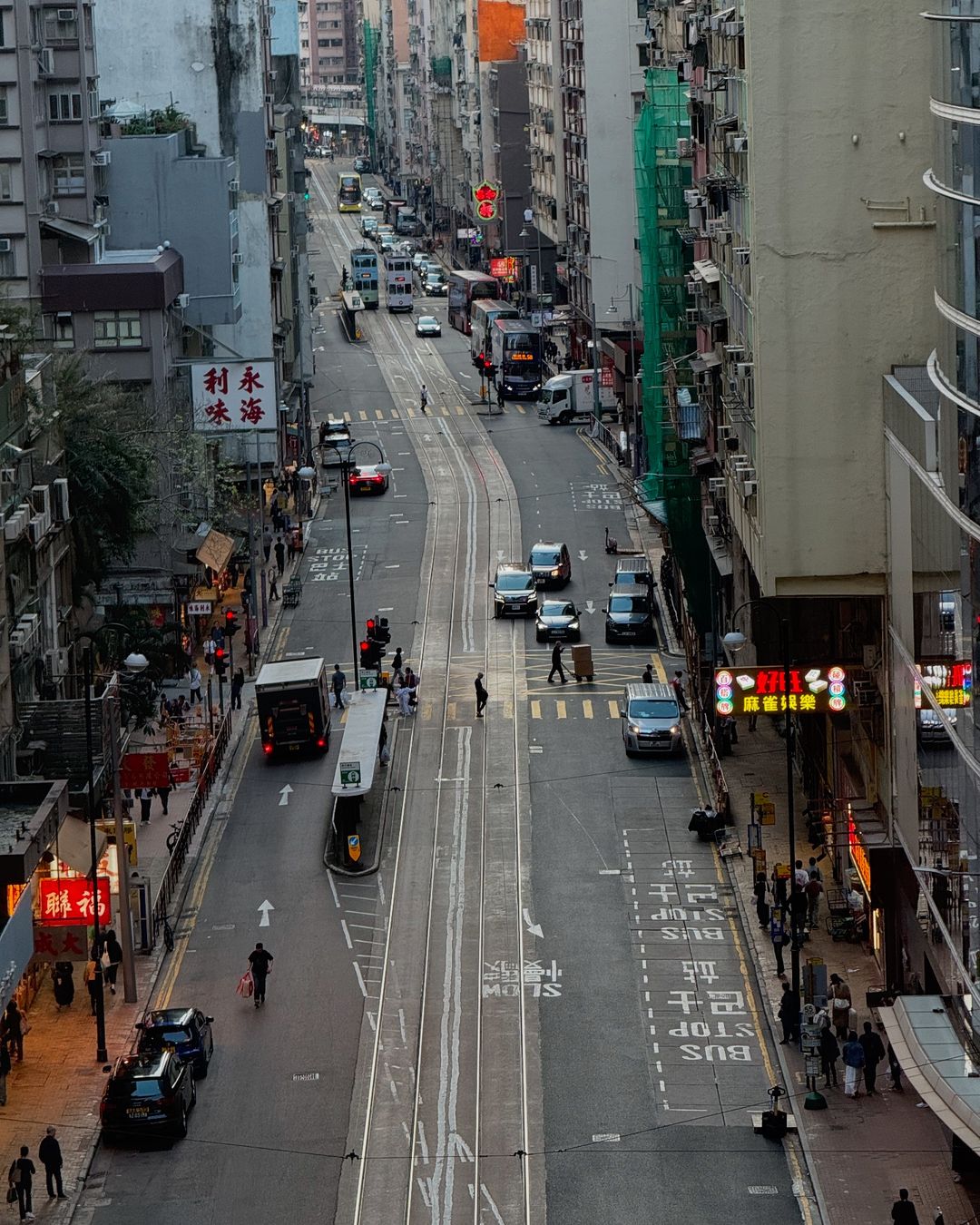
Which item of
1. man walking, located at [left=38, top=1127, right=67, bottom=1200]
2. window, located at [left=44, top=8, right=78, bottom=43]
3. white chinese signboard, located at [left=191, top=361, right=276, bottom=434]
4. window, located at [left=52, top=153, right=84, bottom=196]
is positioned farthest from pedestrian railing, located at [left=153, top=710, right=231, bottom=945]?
window, located at [left=44, top=8, right=78, bottom=43]

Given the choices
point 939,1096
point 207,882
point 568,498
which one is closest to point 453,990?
point 207,882

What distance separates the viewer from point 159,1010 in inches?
1858

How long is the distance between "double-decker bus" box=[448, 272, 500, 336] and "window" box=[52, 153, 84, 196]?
70.7 metres

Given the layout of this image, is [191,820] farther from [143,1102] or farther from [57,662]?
[143,1102]

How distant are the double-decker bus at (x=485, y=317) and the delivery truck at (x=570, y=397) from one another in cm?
1319

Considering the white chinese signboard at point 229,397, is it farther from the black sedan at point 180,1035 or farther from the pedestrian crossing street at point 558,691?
the black sedan at point 180,1035

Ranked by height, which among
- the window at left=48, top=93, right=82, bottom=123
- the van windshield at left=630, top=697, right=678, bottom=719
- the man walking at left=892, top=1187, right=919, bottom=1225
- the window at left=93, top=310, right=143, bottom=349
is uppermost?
the window at left=48, top=93, right=82, bottom=123

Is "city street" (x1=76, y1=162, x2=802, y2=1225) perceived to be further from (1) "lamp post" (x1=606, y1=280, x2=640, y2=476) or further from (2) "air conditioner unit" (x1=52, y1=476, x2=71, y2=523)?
(1) "lamp post" (x1=606, y1=280, x2=640, y2=476)

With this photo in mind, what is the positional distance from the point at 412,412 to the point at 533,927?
76870mm

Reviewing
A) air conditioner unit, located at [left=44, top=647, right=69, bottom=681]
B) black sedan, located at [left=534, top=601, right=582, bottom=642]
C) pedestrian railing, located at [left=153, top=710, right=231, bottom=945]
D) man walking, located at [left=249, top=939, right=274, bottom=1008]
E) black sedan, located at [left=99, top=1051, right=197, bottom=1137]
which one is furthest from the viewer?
black sedan, located at [left=534, top=601, right=582, bottom=642]

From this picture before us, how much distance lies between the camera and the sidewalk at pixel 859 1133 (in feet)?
129

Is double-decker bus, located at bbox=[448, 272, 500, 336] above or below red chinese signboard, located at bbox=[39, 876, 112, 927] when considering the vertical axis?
above

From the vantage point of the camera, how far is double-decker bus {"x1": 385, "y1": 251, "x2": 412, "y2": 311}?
167 metres

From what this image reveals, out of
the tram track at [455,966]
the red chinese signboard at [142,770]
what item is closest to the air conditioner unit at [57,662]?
the red chinese signboard at [142,770]
